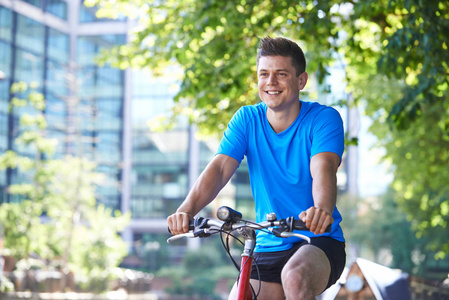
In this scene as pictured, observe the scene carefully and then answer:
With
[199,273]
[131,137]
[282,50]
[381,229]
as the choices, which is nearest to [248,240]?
[282,50]

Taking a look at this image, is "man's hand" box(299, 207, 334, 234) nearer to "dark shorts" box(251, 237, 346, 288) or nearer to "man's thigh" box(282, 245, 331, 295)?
"man's thigh" box(282, 245, 331, 295)

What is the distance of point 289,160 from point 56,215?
2527cm

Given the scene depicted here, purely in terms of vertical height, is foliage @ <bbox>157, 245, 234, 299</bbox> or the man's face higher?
the man's face

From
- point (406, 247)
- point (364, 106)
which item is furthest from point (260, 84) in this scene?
point (406, 247)

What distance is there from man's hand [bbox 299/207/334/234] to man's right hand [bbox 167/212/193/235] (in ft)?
1.67

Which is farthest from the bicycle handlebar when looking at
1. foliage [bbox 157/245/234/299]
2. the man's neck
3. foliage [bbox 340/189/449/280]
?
foliage [bbox 157/245/234/299]

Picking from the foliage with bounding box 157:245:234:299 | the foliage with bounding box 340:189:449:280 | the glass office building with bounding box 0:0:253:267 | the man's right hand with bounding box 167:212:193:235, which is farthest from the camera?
the glass office building with bounding box 0:0:253:267

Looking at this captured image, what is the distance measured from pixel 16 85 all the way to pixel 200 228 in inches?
913

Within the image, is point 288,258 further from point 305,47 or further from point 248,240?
point 305,47

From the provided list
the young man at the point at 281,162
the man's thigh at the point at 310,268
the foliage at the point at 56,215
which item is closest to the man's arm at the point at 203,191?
the young man at the point at 281,162

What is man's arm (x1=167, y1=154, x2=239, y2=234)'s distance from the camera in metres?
2.85

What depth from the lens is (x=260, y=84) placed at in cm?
308

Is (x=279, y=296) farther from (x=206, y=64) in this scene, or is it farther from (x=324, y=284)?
(x=206, y=64)

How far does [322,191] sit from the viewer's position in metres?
2.79
